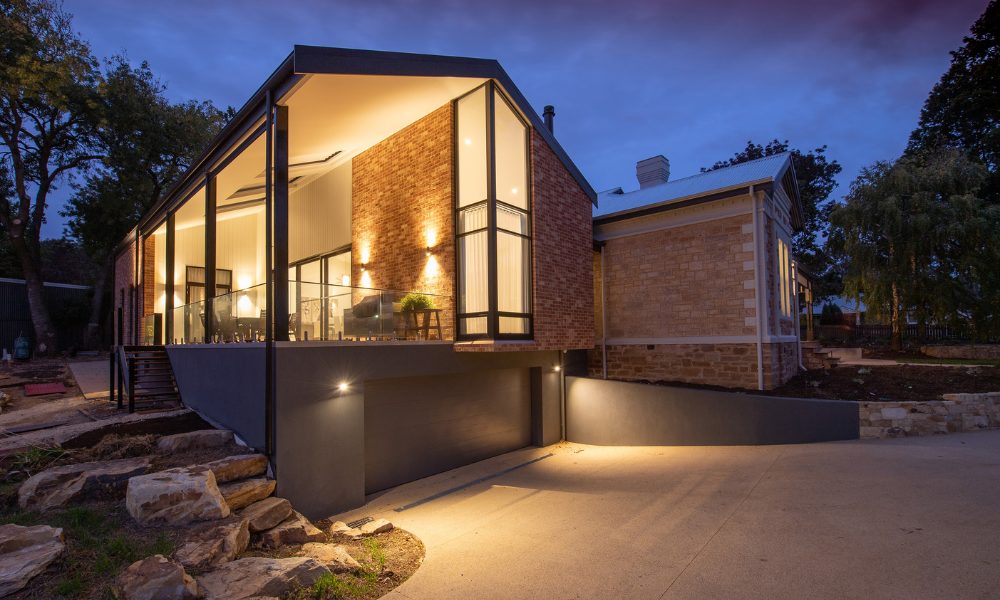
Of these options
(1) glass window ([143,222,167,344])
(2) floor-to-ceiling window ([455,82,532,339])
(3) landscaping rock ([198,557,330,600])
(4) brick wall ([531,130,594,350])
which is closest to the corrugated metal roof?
(4) brick wall ([531,130,594,350])

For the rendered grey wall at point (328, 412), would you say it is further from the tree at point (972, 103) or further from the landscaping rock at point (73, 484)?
the tree at point (972, 103)

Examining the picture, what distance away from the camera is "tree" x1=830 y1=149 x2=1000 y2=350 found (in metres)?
15.8

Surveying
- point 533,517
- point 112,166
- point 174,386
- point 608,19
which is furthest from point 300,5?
point 533,517

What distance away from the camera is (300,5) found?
2384 cm

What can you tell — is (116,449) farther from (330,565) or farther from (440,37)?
(440,37)

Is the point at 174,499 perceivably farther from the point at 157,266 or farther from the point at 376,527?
the point at 157,266

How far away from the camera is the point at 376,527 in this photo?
5.65 metres

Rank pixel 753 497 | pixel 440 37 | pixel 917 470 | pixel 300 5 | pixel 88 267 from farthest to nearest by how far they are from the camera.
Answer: pixel 440 37
pixel 88 267
pixel 300 5
pixel 917 470
pixel 753 497

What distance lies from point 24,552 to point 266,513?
1.91m

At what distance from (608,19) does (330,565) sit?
14.7 metres

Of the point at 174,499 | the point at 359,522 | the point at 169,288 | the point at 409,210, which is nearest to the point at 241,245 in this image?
the point at 169,288

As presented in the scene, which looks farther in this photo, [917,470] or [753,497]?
[917,470]

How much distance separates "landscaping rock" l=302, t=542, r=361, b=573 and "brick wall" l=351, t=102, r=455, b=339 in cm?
431

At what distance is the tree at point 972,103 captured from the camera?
22.1 meters
